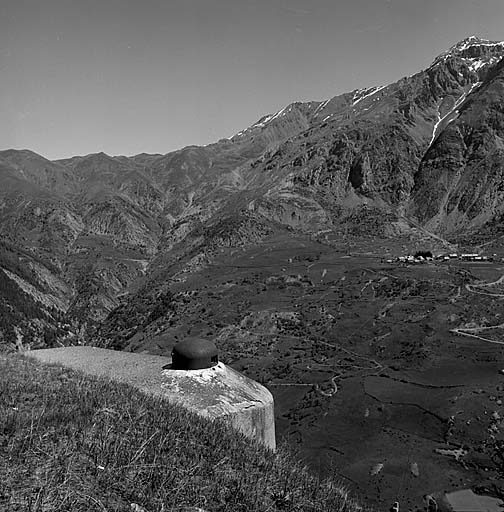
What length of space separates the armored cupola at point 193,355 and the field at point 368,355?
20363mm

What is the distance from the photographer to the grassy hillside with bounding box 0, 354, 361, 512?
5.27 metres

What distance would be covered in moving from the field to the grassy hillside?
25384mm

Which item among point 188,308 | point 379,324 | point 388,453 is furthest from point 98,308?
point 388,453

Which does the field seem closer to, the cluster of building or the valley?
the valley

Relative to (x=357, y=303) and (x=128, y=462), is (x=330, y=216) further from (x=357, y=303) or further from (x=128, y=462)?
(x=128, y=462)

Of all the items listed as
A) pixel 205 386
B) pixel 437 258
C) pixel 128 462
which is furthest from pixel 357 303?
pixel 128 462

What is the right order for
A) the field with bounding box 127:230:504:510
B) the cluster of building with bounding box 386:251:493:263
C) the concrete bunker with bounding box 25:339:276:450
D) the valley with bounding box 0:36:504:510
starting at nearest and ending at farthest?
1. the concrete bunker with bounding box 25:339:276:450
2. the field with bounding box 127:230:504:510
3. the valley with bounding box 0:36:504:510
4. the cluster of building with bounding box 386:251:493:263

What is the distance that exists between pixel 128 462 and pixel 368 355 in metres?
59.8

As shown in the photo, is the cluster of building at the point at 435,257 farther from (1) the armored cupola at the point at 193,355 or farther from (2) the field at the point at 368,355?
(1) the armored cupola at the point at 193,355

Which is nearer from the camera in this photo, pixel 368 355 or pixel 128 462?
pixel 128 462

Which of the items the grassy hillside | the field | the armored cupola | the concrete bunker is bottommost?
the field

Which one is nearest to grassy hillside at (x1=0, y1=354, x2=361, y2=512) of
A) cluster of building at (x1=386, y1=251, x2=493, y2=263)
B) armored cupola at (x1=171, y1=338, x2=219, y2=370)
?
armored cupola at (x1=171, y1=338, x2=219, y2=370)

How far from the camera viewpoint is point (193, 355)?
14.7 m

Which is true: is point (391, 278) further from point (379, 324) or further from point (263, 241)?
point (263, 241)
